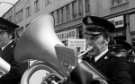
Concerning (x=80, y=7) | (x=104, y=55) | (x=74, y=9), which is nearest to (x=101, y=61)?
(x=104, y=55)

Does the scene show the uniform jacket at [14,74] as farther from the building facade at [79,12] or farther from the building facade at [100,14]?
the building facade at [100,14]

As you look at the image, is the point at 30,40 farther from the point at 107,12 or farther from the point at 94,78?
the point at 107,12

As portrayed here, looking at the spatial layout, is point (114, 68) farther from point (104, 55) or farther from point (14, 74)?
point (14, 74)

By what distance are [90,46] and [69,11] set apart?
22146 mm

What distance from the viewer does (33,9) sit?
32.3 m

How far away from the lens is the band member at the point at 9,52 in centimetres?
329

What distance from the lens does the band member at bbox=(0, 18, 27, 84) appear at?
10.8 feet

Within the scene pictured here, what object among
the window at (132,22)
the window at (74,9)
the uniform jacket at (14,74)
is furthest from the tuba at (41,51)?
the window at (74,9)

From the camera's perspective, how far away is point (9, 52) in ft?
12.0

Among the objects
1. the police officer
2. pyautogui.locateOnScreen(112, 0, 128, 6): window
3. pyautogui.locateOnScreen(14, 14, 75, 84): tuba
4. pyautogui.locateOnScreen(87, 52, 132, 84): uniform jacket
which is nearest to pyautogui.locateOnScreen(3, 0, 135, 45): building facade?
pyautogui.locateOnScreen(112, 0, 128, 6): window

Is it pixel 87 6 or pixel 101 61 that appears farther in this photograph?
pixel 87 6

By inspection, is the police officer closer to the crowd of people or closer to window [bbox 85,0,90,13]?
the crowd of people

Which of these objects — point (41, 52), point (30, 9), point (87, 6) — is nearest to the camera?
point (41, 52)

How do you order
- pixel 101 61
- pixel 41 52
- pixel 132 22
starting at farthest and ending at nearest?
pixel 132 22
pixel 41 52
pixel 101 61
